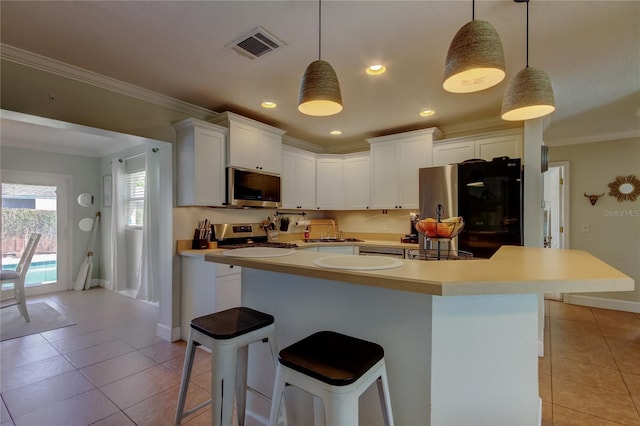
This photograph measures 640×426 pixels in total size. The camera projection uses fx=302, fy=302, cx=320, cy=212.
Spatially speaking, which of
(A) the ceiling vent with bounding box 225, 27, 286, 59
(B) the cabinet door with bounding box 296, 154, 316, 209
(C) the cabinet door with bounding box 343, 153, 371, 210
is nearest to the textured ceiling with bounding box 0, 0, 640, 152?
(A) the ceiling vent with bounding box 225, 27, 286, 59

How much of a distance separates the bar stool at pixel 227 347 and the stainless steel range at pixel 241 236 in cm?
190

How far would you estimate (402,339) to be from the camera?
1243 mm

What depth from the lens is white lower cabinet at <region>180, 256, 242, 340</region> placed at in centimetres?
288

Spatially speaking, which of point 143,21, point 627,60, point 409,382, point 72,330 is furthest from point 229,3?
point 72,330

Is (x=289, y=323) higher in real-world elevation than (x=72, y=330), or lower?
higher

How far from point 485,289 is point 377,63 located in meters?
1.97

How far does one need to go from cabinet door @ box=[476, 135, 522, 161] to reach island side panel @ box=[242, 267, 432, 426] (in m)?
2.92

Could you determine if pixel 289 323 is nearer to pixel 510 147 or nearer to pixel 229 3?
pixel 229 3

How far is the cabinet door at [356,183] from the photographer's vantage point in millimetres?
4438

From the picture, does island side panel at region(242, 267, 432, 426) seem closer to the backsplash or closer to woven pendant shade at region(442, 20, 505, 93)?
woven pendant shade at region(442, 20, 505, 93)

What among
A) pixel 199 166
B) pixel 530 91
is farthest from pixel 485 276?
pixel 199 166

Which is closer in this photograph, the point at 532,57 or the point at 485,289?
the point at 485,289

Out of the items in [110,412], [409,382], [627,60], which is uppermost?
[627,60]

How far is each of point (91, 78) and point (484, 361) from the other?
11.1ft
